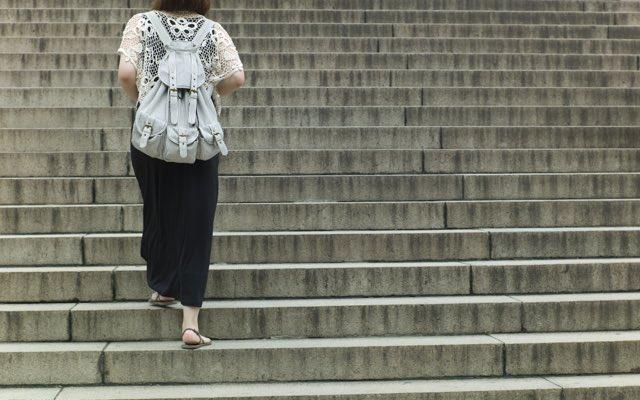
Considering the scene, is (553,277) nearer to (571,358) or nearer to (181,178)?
(571,358)

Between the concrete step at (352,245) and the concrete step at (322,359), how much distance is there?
0.68 meters

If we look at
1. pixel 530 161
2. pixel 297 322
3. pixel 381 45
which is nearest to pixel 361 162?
pixel 530 161

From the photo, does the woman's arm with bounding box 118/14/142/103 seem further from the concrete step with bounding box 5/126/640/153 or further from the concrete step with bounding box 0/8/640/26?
the concrete step with bounding box 0/8/640/26

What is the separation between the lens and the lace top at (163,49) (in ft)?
12.2

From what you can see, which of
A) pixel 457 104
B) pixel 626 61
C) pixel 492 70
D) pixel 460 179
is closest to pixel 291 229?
pixel 460 179

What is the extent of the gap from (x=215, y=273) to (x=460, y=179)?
195cm

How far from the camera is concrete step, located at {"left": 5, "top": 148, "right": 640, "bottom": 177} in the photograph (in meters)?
5.41

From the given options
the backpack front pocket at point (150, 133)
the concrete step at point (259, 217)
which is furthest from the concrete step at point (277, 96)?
the backpack front pocket at point (150, 133)

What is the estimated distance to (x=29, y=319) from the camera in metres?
4.15

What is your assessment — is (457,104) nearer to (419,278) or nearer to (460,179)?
(460,179)

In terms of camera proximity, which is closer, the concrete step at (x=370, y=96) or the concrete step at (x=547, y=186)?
the concrete step at (x=547, y=186)

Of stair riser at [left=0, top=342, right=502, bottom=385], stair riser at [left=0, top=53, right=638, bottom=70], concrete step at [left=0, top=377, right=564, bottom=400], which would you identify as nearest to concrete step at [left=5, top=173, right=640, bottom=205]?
stair riser at [left=0, top=342, right=502, bottom=385]

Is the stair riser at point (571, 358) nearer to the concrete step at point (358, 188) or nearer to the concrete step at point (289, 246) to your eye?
the concrete step at point (289, 246)

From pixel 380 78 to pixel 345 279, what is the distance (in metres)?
2.97
